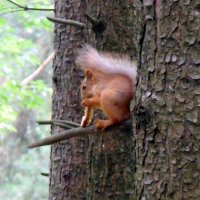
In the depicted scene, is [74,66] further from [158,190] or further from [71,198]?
[158,190]

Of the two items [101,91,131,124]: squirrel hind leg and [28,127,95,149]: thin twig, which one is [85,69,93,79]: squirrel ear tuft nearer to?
[101,91,131,124]: squirrel hind leg

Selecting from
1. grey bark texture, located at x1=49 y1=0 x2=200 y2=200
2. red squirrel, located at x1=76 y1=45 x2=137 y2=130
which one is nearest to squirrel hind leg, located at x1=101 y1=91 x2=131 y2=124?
red squirrel, located at x1=76 y1=45 x2=137 y2=130

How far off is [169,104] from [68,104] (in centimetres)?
191

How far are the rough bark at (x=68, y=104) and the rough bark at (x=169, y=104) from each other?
1.75 m

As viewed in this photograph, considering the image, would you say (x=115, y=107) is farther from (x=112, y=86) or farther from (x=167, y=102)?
(x=167, y=102)

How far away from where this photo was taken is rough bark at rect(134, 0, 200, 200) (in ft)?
5.58

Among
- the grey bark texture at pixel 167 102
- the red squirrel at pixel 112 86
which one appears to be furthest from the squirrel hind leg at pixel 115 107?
the grey bark texture at pixel 167 102

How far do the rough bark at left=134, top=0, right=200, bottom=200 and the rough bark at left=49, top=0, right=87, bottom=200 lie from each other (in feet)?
5.73

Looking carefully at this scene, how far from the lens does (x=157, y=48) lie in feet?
5.92

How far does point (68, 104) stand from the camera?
3631 millimetres

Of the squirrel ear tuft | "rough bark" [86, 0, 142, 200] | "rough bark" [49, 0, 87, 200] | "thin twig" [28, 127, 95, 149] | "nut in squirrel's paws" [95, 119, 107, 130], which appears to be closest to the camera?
"thin twig" [28, 127, 95, 149]

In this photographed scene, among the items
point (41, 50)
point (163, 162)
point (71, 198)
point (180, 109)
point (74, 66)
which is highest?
point (41, 50)

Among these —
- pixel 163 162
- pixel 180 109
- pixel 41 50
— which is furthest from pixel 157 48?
pixel 41 50

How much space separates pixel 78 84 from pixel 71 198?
0.72m
